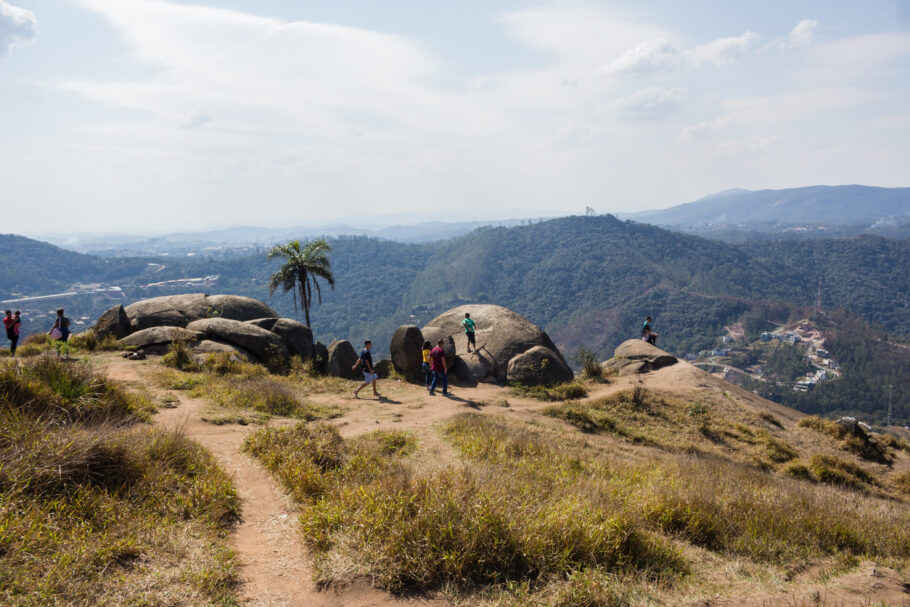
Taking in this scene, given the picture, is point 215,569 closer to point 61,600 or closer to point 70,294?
point 61,600

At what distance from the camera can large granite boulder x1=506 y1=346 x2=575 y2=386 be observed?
18.9 meters

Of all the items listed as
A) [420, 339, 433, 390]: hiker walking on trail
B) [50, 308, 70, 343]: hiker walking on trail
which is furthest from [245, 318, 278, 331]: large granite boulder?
[420, 339, 433, 390]: hiker walking on trail

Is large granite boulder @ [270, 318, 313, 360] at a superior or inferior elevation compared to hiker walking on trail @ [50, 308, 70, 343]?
inferior

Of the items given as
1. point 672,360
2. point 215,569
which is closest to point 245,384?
point 215,569

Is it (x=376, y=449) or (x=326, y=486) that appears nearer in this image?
(x=326, y=486)

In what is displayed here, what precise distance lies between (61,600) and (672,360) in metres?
22.9

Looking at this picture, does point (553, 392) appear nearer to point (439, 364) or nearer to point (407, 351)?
point (439, 364)

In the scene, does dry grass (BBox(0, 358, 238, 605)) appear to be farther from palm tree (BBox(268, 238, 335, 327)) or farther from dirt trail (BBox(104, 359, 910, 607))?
palm tree (BBox(268, 238, 335, 327))

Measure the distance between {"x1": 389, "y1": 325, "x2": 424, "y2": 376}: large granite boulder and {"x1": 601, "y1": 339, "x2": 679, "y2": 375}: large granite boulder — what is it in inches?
359

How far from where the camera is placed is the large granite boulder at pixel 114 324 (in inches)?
763

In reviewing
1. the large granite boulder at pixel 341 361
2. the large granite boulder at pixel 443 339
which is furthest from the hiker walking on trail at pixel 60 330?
the large granite boulder at pixel 443 339

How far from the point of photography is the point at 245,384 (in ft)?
44.8

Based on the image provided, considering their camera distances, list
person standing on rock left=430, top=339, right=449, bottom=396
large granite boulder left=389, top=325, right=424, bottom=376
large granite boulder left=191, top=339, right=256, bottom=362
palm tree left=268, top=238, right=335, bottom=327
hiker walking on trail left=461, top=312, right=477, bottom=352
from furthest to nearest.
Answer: palm tree left=268, top=238, right=335, bottom=327
hiker walking on trail left=461, top=312, right=477, bottom=352
large granite boulder left=389, top=325, right=424, bottom=376
large granite boulder left=191, top=339, right=256, bottom=362
person standing on rock left=430, top=339, right=449, bottom=396

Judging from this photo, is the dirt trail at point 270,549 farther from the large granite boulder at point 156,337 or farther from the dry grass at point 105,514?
the large granite boulder at point 156,337
